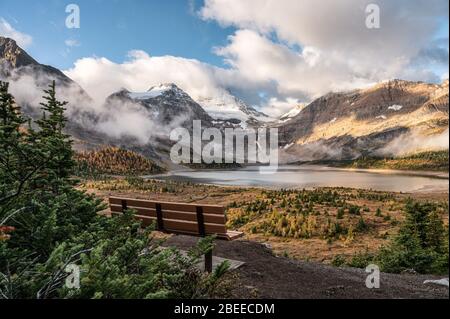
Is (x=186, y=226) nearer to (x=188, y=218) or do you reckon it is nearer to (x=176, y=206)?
(x=188, y=218)

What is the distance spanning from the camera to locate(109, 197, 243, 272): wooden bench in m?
7.59

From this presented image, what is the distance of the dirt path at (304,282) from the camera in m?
6.68

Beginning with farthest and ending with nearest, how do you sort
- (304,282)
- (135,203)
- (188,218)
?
(135,203)
(188,218)
(304,282)

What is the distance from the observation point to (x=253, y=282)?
6988 mm

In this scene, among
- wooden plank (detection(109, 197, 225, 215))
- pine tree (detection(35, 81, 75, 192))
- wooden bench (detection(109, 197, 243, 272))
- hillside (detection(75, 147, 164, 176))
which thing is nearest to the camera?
wooden plank (detection(109, 197, 225, 215))

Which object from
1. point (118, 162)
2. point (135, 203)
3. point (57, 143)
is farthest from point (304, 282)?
point (118, 162)

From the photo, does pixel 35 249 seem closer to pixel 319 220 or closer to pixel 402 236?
pixel 402 236

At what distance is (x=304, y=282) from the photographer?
7293mm

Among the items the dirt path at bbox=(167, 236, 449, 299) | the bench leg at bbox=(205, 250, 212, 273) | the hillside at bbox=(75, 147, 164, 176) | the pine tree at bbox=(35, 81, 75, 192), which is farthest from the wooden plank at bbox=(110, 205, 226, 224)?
the hillside at bbox=(75, 147, 164, 176)

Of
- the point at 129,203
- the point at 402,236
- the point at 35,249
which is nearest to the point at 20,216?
the point at 35,249

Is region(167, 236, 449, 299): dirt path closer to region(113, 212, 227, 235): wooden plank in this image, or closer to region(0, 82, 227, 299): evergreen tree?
region(113, 212, 227, 235): wooden plank

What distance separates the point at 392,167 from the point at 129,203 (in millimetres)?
191860

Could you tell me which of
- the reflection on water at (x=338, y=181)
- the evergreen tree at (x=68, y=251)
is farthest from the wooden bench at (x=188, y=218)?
the reflection on water at (x=338, y=181)

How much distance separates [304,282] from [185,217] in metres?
2.87
